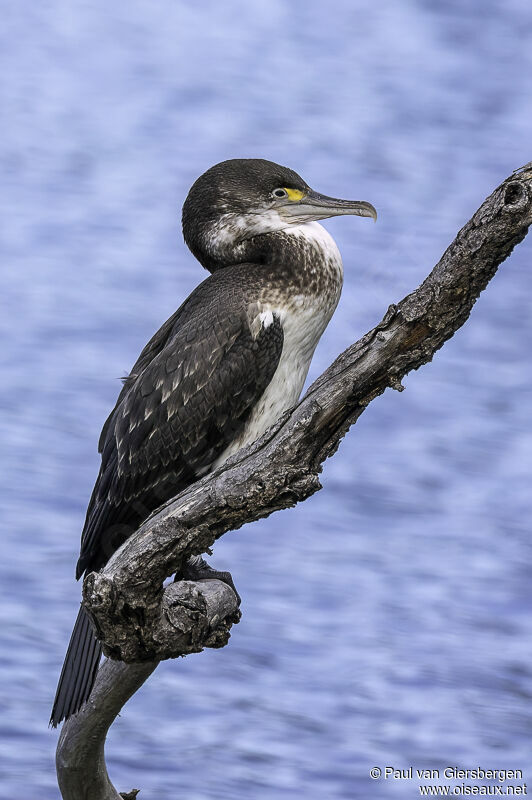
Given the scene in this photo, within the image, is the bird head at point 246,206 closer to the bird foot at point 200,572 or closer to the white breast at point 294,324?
the white breast at point 294,324

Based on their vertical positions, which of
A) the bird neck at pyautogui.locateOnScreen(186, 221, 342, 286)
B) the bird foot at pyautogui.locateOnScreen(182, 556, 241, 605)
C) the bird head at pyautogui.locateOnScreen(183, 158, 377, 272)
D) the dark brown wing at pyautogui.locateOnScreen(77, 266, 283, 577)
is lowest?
the bird foot at pyautogui.locateOnScreen(182, 556, 241, 605)

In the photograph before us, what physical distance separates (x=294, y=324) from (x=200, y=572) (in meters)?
0.81

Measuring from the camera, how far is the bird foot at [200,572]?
143 inches

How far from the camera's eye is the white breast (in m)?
3.64

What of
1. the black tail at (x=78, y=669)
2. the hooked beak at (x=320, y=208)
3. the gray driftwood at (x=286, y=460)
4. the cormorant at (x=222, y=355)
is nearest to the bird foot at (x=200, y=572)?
the cormorant at (x=222, y=355)

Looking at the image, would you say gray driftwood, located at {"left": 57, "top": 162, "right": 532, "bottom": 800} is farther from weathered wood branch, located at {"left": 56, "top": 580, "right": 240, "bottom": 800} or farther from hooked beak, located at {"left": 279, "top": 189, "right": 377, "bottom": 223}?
hooked beak, located at {"left": 279, "top": 189, "right": 377, "bottom": 223}

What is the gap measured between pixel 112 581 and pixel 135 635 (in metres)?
0.21

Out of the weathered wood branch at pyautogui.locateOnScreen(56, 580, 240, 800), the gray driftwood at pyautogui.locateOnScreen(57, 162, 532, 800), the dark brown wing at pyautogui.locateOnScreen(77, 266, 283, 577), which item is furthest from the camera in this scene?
the dark brown wing at pyautogui.locateOnScreen(77, 266, 283, 577)

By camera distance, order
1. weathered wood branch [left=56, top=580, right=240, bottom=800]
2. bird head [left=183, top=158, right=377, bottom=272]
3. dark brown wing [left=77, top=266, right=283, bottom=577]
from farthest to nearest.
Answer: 1. bird head [left=183, top=158, right=377, bottom=272]
2. dark brown wing [left=77, top=266, right=283, bottom=577]
3. weathered wood branch [left=56, top=580, right=240, bottom=800]

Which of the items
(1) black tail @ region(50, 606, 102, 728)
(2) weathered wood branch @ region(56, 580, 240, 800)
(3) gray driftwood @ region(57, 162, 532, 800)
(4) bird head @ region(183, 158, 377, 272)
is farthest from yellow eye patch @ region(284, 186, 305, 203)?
(1) black tail @ region(50, 606, 102, 728)

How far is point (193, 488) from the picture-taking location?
2971 millimetres

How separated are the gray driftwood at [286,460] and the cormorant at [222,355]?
59 centimetres

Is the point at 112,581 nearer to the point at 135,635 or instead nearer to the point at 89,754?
the point at 135,635

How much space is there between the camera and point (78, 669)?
361 centimetres
